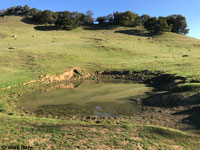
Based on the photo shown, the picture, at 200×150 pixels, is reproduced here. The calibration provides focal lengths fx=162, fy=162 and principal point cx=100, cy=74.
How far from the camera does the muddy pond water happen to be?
504 inches

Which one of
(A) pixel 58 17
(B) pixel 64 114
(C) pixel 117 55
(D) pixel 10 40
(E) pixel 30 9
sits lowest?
(B) pixel 64 114

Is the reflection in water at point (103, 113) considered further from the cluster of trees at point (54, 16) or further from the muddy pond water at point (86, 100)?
the cluster of trees at point (54, 16)

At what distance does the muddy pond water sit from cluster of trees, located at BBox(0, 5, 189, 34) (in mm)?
44409

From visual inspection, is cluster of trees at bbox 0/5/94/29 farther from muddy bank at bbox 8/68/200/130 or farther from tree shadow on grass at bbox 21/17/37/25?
muddy bank at bbox 8/68/200/130

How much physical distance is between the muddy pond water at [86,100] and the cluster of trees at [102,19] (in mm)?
44409

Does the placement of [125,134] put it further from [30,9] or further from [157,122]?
[30,9]

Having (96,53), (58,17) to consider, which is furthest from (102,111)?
(58,17)

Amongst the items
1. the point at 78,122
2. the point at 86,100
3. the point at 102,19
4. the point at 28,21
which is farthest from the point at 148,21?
the point at 78,122

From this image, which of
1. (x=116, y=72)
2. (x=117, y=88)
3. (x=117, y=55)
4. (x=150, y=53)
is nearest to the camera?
(x=117, y=88)

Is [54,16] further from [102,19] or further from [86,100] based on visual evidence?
[86,100]

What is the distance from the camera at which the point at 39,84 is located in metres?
→ 20.3

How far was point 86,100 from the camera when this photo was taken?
50.6 feet

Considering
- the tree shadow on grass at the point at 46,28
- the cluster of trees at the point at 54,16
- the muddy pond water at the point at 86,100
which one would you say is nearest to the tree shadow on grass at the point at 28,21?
the cluster of trees at the point at 54,16

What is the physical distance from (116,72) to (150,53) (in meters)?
15.1
